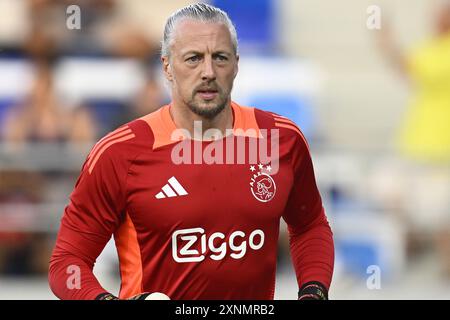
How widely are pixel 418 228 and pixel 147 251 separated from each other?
19.6ft

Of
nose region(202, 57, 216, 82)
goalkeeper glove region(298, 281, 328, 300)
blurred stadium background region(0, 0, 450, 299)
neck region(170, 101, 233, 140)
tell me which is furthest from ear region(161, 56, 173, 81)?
blurred stadium background region(0, 0, 450, 299)

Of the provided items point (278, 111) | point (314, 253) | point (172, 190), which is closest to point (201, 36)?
point (172, 190)

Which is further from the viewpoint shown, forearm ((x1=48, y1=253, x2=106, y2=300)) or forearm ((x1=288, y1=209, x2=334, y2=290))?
forearm ((x1=288, y1=209, x2=334, y2=290))

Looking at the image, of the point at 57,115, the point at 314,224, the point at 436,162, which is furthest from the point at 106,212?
the point at 436,162

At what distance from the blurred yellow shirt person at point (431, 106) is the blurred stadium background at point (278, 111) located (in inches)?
1.0

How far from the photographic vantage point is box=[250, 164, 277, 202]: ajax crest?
476 cm

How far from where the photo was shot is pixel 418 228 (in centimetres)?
1035

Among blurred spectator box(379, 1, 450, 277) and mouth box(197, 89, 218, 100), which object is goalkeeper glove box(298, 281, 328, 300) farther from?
blurred spectator box(379, 1, 450, 277)

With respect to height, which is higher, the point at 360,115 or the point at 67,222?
the point at 360,115

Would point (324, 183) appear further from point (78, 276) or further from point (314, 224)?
point (78, 276)

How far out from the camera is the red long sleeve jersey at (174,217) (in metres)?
4.64

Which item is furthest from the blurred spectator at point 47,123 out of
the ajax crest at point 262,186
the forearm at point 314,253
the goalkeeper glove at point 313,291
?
the goalkeeper glove at point 313,291

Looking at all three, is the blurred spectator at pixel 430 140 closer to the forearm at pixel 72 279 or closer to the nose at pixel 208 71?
the nose at pixel 208 71
